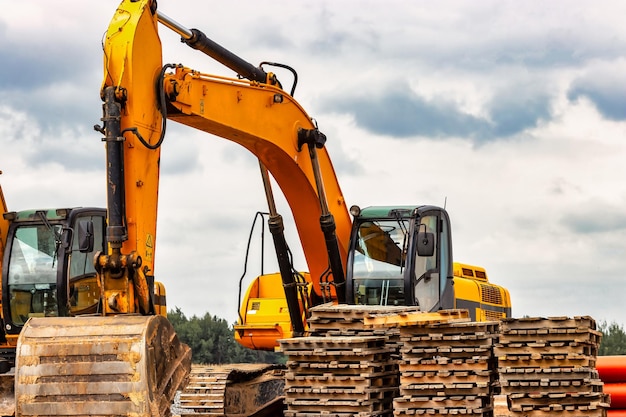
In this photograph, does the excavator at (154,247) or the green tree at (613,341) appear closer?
the excavator at (154,247)

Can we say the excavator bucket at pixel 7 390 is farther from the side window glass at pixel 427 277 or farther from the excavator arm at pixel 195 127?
the side window glass at pixel 427 277

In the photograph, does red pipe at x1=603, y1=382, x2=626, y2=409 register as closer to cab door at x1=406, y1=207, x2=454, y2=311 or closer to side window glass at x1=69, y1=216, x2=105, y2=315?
cab door at x1=406, y1=207, x2=454, y2=311

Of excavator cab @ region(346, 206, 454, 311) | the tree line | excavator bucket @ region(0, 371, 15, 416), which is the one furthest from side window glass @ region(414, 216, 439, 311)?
the tree line

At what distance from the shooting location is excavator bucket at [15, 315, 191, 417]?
35.1 feet

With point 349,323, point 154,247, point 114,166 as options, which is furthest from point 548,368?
point 114,166

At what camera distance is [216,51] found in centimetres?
1418

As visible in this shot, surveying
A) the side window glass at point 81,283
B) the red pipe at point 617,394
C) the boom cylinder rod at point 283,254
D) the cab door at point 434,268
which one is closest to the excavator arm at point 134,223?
the boom cylinder rod at point 283,254

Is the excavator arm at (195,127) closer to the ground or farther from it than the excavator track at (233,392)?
farther from it

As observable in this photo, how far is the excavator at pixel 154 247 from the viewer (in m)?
10.9

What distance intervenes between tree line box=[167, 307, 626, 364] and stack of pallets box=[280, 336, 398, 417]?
86.4ft

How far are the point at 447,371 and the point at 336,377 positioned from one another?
116 centimetres

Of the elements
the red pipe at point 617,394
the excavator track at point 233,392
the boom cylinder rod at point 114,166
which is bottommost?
the red pipe at point 617,394

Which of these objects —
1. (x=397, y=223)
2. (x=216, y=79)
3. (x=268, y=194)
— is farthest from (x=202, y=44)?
(x=397, y=223)

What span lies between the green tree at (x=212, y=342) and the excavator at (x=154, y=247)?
67.5ft
